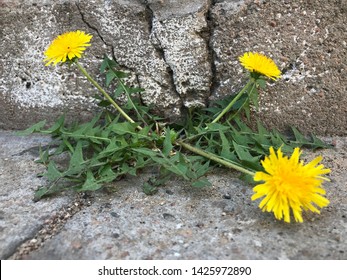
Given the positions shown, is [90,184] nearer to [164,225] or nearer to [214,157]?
[164,225]

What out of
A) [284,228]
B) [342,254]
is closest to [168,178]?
[284,228]

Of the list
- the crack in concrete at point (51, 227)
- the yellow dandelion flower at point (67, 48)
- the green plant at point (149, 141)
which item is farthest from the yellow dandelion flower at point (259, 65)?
the crack in concrete at point (51, 227)

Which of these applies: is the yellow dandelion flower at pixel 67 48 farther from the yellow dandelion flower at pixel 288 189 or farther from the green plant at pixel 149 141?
the yellow dandelion flower at pixel 288 189

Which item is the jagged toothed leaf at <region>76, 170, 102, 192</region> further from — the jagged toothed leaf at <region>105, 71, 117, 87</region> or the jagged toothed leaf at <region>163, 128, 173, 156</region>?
the jagged toothed leaf at <region>105, 71, 117, 87</region>

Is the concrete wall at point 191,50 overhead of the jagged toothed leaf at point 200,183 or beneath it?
overhead

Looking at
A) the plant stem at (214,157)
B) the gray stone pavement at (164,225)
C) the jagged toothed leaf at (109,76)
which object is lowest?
the gray stone pavement at (164,225)
